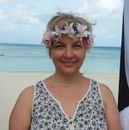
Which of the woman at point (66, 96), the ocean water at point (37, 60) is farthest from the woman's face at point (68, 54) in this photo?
the ocean water at point (37, 60)

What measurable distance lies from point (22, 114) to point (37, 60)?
11985 mm

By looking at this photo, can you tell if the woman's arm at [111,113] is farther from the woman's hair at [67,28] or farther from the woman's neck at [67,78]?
the woman's hair at [67,28]

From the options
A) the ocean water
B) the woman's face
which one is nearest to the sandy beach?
the ocean water

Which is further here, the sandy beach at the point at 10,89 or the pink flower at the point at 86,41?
the sandy beach at the point at 10,89

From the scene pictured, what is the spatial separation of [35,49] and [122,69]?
533 inches

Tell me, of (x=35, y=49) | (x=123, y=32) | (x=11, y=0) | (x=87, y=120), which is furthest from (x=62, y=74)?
(x=35, y=49)

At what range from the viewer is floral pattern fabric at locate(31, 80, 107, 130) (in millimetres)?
2250

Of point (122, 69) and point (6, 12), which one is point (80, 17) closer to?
point (122, 69)

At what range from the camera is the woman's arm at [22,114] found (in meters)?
2.27

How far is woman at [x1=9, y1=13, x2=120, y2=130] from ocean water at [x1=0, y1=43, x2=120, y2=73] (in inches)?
337

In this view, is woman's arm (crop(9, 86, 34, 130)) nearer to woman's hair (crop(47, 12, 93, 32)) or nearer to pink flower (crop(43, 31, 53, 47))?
pink flower (crop(43, 31, 53, 47))

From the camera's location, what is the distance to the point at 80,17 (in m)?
2.34

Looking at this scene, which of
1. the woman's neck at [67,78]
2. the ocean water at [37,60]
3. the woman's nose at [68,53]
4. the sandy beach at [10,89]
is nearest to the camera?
the woman's nose at [68,53]

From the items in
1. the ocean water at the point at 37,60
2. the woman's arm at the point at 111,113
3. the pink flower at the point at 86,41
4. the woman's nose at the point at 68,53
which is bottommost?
the ocean water at the point at 37,60
